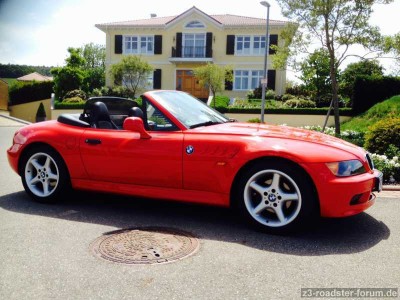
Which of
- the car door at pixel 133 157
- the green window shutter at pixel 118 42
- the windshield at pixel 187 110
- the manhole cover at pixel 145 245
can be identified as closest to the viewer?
the manhole cover at pixel 145 245

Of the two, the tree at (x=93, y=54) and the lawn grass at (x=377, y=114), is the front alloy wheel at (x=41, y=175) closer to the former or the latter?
the lawn grass at (x=377, y=114)

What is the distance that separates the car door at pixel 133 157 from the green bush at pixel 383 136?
548 cm

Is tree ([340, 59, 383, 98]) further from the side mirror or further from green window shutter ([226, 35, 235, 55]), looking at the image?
the side mirror

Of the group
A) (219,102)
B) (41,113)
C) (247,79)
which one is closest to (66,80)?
(41,113)

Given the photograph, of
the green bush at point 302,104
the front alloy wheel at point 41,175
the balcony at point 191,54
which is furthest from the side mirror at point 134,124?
the balcony at point 191,54

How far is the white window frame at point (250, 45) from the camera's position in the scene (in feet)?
117

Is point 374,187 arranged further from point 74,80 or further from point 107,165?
point 74,80

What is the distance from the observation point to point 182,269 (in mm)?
3176

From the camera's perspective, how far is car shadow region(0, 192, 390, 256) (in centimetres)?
372

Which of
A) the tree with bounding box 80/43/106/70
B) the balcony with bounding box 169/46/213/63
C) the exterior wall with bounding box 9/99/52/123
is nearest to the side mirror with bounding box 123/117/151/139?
the balcony with bounding box 169/46/213/63

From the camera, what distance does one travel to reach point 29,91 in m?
38.7

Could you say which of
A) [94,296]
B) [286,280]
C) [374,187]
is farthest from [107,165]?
[374,187]

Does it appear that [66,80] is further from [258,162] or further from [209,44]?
[258,162]

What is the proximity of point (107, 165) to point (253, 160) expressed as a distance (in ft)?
5.67
